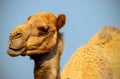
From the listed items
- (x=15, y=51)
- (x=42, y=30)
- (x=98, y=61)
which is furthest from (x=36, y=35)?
(x=98, y=61)

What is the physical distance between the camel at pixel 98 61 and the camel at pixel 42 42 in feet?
1.56

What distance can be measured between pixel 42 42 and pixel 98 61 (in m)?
1.05

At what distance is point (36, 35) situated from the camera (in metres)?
2.52

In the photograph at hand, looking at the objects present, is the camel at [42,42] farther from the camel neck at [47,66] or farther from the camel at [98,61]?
the camel at [98,61]

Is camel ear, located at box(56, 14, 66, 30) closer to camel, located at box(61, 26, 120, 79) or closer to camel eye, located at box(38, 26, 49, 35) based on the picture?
camel eye, located at box(38, 26, 49, 35)

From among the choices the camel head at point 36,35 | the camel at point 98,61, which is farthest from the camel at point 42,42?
the camel at point 98,61

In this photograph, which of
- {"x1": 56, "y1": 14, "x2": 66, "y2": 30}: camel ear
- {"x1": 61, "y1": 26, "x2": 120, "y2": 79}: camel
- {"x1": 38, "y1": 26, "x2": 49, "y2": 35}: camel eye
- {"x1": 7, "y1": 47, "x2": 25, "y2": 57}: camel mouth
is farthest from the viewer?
{"x1": 61, "y1": 26, "x2": 120, "y2": 79}: camel

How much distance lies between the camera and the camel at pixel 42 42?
2.42 meters

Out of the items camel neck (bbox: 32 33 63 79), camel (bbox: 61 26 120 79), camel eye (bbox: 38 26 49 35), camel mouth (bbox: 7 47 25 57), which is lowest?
camel (bbox: 61 26 120 79)

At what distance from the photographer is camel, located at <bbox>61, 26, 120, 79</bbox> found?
327 centimetres

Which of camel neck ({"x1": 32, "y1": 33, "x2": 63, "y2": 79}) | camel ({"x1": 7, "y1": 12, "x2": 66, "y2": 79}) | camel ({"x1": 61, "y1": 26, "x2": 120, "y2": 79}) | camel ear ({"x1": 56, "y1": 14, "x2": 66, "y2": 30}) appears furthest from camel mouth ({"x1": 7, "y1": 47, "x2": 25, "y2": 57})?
camel ({"x1": 61, "y1": 26, "x2": 120, "y2": 79})

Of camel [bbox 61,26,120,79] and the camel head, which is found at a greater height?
the camel head

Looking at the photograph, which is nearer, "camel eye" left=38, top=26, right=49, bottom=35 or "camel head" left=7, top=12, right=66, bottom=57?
"camel head" left=7, top=12, right=66, bottom=57

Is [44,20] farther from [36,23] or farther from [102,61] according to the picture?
[102,61]
